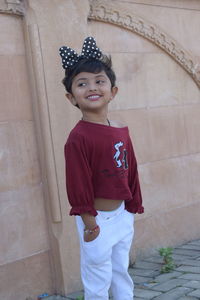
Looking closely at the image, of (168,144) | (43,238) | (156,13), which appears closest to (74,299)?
(43,238)

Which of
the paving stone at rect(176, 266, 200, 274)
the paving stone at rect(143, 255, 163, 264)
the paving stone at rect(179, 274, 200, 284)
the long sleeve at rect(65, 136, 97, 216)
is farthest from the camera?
the paving stone at rect(143, 255, 163, 264)

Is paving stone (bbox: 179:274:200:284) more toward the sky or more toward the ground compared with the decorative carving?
more toward the ground

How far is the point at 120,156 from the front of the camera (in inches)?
131

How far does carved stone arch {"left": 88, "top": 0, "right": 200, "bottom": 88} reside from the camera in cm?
525

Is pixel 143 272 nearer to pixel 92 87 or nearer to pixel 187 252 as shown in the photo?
→ pixel 187 252

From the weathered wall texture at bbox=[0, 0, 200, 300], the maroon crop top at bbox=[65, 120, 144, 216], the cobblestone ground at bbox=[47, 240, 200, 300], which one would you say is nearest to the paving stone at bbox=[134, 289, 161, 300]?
the cobblestone ground at bbox=[47, 240, 200, 300]

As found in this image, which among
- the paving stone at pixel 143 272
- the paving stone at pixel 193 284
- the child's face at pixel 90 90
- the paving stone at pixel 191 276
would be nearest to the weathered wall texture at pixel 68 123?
the paving stone at pixel 143 272

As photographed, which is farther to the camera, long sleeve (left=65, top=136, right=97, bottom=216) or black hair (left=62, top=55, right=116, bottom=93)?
black hair (left=62, top=55, right=116, bottom=93)

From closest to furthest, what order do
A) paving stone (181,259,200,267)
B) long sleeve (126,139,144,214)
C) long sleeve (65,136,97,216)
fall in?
1. long sleeve (65,136,97,216)
2. long sleeve (126,139,144,214)
3. paving stone (181,259,200,267)

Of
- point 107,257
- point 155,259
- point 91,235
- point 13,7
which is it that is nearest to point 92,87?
point 91,235

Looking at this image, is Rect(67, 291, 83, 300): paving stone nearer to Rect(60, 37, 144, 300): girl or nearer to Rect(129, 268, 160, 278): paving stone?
Rect(129, 268, 160, 278): paving stone

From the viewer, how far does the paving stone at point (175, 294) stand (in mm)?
4266

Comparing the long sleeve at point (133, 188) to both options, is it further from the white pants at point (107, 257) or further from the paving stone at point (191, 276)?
the paving stone at point (191, 276)

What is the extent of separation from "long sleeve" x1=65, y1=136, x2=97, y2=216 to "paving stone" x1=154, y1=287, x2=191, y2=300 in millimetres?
1515
